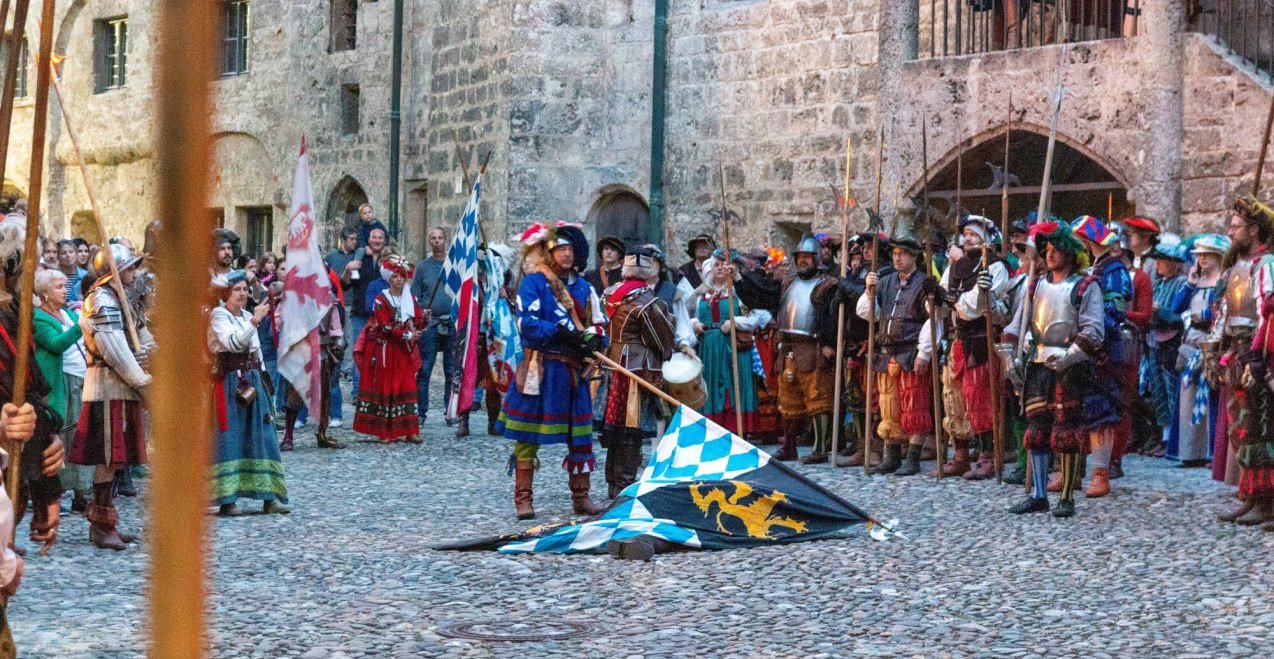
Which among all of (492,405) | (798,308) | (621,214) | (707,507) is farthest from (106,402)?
(621,214)

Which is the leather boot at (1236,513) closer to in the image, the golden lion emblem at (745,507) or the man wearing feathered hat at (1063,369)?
the man wearing feathered hat at (1063,369)

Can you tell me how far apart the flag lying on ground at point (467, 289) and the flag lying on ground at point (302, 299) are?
1.51m

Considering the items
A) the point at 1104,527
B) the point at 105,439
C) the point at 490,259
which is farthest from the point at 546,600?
the point at 490,259

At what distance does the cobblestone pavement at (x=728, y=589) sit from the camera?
5.66 metres

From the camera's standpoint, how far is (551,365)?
28.9 ft

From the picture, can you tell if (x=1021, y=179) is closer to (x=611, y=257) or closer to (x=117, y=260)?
(x=611, y=257)

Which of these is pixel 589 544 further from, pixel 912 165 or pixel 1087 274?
pixel 912 165

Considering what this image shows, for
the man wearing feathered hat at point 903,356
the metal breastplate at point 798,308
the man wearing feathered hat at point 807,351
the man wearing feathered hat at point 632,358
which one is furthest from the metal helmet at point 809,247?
the man wearing feathered hat at point 632,358

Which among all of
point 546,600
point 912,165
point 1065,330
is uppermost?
point 912,165

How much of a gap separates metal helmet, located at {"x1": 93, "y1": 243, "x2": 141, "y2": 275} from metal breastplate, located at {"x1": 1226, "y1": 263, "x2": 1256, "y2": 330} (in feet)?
18.4

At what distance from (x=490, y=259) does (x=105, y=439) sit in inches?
233

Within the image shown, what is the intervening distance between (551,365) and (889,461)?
3.22 metres

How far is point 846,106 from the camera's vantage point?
16.2 m

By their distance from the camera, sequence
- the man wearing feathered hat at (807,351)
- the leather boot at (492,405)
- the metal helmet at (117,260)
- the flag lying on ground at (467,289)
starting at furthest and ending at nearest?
the leather boot at (492,405) < the flag lying on ground at (467,289) < the man wearing feathered hat at (807,351) < the metal helmet at (117,260)
